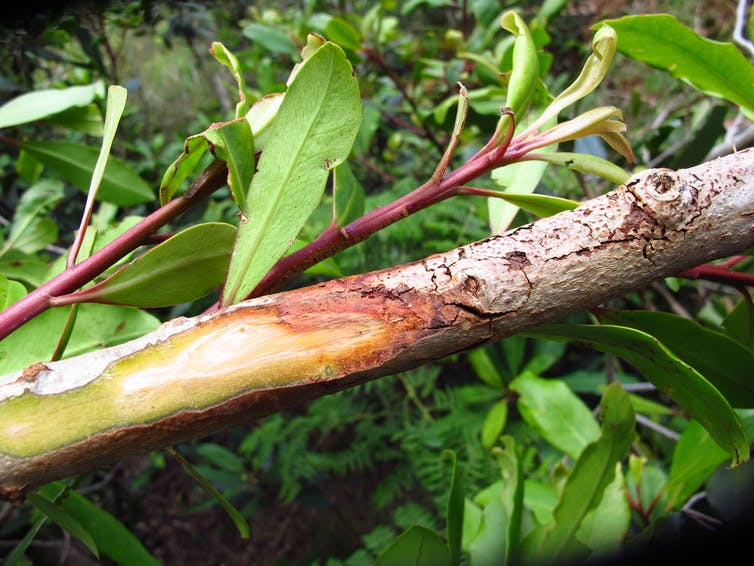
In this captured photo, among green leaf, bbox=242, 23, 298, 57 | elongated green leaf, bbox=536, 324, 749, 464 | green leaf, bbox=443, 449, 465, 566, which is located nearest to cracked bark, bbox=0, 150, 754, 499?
elongated green leaf, bbox=536, 324, 749, 464

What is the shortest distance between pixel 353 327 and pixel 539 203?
0.22 m

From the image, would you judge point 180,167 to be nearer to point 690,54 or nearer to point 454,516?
point 454,516

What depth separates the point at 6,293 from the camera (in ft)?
1.58

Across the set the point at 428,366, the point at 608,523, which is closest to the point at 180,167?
the point at 608,523

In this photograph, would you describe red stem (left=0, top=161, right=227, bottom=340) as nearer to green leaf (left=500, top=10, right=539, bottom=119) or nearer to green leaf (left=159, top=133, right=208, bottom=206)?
green leaf (left=159, top=133, right=208, bottom=206)

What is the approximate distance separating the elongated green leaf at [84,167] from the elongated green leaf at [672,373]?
0.62 m

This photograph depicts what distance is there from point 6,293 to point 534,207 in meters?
0.47

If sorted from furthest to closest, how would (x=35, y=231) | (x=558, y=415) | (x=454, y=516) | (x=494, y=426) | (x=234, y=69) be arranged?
(x=494, y=426), (x=558, y=415), (x=35, y=231), (x=454, y=516), (x=234, y=69)

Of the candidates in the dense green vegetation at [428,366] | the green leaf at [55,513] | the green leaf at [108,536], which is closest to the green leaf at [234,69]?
the dense green vegetation at [428,366]

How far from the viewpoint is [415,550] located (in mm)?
510

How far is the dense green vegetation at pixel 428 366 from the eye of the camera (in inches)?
19.8

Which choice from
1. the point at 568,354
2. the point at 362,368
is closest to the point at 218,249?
the point at 362,368

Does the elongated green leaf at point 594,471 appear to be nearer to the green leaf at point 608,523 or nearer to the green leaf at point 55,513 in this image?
the green leaf at point 608,523

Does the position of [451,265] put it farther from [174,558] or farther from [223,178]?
[174,558]
